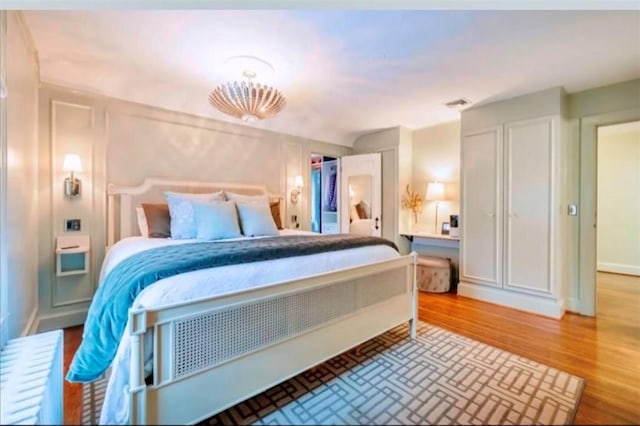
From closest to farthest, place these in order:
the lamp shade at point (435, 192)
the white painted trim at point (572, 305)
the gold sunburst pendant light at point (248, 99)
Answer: the gold sunburst pendant light at point (248, 99) → the white painted trim at point (572, 305) → the lamp shade at point (435, 192)

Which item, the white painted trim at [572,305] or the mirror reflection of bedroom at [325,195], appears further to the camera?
the mirror reflection of bedroom at [325,195]

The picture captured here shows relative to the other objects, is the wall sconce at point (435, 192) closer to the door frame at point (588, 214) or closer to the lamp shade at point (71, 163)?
the door frame at point (588, 214)

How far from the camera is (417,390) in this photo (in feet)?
5.23

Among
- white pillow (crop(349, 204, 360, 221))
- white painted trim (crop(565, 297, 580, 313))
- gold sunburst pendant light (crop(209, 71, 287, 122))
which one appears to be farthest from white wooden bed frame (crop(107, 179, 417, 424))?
white pillow (crop(349, 204, 360, 221))

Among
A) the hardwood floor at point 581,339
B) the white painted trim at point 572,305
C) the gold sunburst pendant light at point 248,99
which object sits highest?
the gold sunburst pendant light at point 248,99

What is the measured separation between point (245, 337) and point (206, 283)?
13.2 inches

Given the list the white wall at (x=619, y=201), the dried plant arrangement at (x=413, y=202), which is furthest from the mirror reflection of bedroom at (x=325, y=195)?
the white wall at (x=619, y=201)

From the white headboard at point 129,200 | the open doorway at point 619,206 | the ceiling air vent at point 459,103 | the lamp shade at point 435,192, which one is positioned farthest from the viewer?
the open doorway at point 619,206

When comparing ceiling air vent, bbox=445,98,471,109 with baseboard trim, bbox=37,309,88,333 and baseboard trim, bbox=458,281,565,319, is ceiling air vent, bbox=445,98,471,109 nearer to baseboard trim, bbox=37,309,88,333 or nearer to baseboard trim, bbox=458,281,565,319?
baseboard trim, bbox=458,281,565,319

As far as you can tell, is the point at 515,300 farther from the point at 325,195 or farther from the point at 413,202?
the point at 325,195

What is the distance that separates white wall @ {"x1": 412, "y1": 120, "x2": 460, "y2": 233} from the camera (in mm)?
4262

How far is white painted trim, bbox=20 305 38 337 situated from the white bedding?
1.59 meters

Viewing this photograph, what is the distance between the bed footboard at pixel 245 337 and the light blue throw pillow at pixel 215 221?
1.15 metres

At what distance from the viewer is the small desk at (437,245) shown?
413 centimetres
